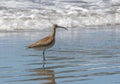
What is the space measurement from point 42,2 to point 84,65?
13.2m

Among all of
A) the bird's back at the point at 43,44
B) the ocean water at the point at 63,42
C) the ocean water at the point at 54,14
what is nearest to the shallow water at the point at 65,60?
the ocean water at the point at 63,42

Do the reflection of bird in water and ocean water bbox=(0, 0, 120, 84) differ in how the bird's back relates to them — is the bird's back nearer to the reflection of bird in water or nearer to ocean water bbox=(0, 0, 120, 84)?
ocean water bbox=(0, 0, 120, 84)

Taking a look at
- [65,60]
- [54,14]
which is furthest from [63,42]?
[54,14]

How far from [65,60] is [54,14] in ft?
30.2

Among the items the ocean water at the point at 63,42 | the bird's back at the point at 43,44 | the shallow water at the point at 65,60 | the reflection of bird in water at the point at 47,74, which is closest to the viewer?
the reflection of bird in water at the point at 47,74

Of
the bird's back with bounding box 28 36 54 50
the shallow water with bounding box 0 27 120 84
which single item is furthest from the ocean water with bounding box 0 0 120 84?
the bird's back with bounding box 28 36 54 50

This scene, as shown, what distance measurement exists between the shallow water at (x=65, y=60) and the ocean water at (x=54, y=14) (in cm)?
216

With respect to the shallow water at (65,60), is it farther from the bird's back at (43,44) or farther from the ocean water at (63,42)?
the bird's back at (43,44)

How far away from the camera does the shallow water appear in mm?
9484

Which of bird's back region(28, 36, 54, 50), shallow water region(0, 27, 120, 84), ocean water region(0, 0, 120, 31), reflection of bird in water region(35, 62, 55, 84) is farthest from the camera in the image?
ocean water region(0, 0, 120, 31)

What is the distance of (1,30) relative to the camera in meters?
17.9

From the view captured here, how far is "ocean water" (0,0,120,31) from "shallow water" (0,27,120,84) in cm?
216

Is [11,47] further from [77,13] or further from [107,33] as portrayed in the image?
[77,13]

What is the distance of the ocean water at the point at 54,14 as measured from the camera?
19156mm
